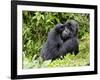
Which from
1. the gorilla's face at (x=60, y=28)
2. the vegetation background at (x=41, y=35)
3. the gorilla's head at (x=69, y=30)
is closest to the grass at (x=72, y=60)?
the vegetation background at (x=41, y=35)

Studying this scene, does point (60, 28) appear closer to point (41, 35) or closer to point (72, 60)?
point (41, 35)

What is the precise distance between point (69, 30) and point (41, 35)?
301mm

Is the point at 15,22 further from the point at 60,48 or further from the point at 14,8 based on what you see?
the point at 60,48

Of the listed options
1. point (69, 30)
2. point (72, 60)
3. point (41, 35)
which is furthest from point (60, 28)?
point (72, 60)

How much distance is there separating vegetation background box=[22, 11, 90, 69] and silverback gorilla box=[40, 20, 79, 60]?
39mm

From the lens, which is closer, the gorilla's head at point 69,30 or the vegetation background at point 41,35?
the vegetation background at point 41,35

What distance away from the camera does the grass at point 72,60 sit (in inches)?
84.0

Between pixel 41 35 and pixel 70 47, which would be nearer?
pixel 41 35

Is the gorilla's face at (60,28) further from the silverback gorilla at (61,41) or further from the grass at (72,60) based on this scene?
the grass at (72,60)

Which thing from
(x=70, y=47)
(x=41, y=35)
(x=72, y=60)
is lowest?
(x=72, y=60)

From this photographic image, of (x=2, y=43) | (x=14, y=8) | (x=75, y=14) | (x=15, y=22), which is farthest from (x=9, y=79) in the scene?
(x=75, y=14)

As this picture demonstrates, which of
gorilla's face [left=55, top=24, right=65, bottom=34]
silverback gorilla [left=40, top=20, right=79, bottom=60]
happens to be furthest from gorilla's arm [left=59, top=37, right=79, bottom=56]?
gorilla's face [left=55, top=24, right=65, bottom=34]

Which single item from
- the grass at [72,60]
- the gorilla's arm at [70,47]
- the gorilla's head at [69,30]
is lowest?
the grass at [72,60]

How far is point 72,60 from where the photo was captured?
228cm
